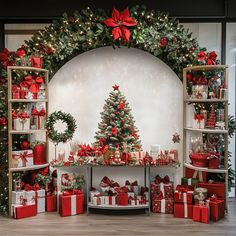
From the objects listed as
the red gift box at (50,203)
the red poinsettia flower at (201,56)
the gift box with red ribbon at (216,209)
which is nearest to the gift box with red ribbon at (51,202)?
the red gift box at (50,203)

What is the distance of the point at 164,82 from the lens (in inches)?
215

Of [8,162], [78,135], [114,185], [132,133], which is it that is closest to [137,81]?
[132,133]

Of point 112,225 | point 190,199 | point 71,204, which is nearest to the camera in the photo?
point 112,225

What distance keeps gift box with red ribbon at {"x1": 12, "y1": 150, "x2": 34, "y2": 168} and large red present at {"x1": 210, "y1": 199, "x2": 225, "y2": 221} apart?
2.36m

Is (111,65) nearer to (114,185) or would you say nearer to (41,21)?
(41,21)

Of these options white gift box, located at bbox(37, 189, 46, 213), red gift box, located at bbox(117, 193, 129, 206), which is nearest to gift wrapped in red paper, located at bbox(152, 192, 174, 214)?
red gift box, located at bbox(117, 193, 129, 206)

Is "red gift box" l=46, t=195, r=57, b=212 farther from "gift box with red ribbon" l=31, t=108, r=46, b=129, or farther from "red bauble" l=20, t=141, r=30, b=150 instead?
"gift box with red ribbon" l=31, t=108, r=46, b=129

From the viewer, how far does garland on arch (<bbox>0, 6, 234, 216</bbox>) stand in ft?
16.9

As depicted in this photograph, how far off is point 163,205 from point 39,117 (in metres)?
2.00

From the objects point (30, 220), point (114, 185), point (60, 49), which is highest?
point (60, 49)

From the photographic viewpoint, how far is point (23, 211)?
484 cm

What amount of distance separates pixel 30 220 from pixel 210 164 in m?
2.36

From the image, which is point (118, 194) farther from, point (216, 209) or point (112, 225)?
point (216, 209)

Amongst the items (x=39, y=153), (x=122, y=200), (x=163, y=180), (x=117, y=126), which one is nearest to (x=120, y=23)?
(x=117, y=126)
